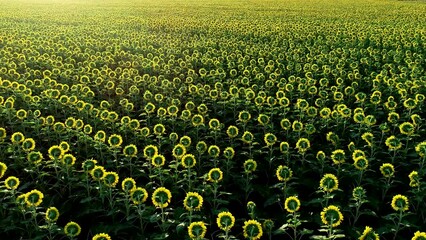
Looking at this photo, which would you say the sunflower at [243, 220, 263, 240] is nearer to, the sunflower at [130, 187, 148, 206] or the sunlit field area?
the sunlit field area

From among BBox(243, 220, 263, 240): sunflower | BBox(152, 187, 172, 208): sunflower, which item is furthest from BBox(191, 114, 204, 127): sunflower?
BBox(243, 220, 263, 240): sunflower

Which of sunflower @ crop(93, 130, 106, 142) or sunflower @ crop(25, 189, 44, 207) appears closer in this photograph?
sunflower @ crop(25, 189, 44, 207)

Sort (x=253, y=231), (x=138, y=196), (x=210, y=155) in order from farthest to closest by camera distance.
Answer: (x=210, y=155) < (x=138, y=196) < (x=253, y=231)

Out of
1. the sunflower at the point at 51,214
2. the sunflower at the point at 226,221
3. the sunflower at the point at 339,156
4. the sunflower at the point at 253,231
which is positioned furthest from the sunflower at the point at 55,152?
the sunflower at the point at 339,156

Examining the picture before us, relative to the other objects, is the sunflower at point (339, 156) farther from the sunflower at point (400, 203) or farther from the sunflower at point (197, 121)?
the sunflower at point (197, 121)

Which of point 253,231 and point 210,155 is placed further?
point 210,155

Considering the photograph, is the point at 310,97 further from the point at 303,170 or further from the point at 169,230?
the point at 169,230

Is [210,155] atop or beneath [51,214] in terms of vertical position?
beneath

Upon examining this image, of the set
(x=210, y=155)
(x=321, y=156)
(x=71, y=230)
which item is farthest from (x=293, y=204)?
(x=71, y=230)

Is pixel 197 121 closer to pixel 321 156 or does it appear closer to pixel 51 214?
pixel 321 156

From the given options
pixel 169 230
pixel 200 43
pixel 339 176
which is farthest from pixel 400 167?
pixel 200 43

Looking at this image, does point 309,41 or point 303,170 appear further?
point 309,41
